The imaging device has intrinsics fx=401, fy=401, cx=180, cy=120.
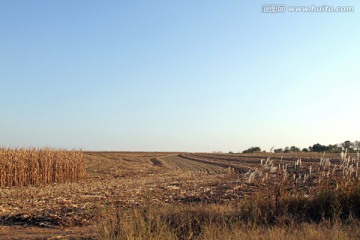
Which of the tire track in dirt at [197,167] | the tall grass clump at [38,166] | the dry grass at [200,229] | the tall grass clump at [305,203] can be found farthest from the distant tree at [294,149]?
the dry grass at [200,229]

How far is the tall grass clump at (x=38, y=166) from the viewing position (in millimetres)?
26719

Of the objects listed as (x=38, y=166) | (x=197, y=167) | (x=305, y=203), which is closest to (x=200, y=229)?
(x=305, y=203)

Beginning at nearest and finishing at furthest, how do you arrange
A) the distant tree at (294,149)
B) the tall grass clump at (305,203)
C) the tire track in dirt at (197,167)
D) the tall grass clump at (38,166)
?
the tall grass clump at (305,203)
the tall grass clump at (38,166)
the tire track in dirt at (197,167)
the distant tree at (294,149)

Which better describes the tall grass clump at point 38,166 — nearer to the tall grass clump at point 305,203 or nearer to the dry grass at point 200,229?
the dry grass at point 200,229

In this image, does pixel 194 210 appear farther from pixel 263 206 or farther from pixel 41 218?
pixel 41 218

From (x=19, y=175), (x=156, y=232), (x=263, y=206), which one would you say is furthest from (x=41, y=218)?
(x=19, y=175)

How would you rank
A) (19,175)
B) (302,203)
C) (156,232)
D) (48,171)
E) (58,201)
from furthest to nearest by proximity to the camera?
(48,171), (19,175), (58,201), (302,203), (156,232)

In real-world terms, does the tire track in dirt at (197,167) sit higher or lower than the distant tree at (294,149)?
lower

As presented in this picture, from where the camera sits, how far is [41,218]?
11.5m

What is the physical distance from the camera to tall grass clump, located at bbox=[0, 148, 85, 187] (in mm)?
26719

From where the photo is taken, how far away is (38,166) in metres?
28.6

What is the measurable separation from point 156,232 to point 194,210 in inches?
93.0

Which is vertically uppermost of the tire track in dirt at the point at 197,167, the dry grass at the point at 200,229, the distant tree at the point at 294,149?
the distant tree at the point at 294,149

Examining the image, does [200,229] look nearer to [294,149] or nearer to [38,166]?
[38,166]
